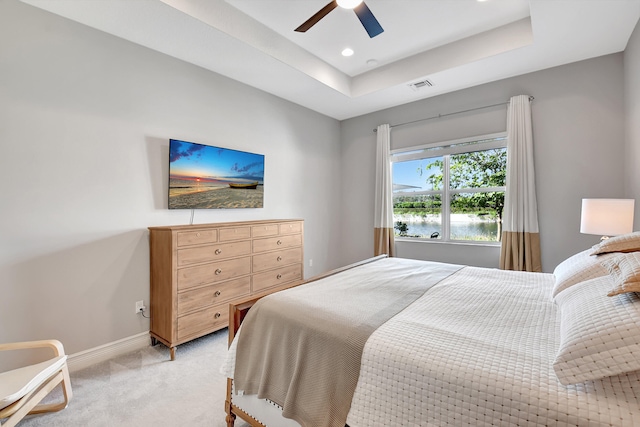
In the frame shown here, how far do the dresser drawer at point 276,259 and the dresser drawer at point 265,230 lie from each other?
0.73ft

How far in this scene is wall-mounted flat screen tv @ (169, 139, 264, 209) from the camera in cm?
280

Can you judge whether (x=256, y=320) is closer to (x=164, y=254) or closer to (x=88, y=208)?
(x=164, y=254)

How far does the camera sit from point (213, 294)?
8.63ft

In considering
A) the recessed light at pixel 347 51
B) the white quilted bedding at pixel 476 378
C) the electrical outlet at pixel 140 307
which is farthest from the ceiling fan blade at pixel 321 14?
the electrical outlet at pixel 140 307

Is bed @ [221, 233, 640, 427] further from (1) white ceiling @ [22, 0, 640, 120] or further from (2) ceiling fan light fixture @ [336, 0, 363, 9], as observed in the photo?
(1) white ceiling @ [22, 0, 640, 120]

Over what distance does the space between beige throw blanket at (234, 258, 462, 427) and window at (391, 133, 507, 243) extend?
2445mm

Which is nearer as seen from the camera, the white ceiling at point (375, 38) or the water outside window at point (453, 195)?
the white ceiling at point (375, 38)

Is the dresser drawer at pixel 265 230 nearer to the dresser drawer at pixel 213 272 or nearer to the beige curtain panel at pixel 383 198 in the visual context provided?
the dresser drawer at pixel 213 272

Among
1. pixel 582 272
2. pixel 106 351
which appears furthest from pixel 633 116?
pixel 106 351

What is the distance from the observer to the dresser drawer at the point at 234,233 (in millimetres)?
2693

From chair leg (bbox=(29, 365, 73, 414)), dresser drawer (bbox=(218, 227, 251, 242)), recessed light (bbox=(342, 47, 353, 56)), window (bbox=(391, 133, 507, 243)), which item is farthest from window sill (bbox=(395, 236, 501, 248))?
chair leg (bbox=(29, 365, 73, 414))

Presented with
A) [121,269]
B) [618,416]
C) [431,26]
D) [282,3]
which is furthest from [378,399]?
[431,26]

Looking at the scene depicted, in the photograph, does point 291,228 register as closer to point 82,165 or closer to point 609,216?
point 82,165

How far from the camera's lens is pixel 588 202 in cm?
238
